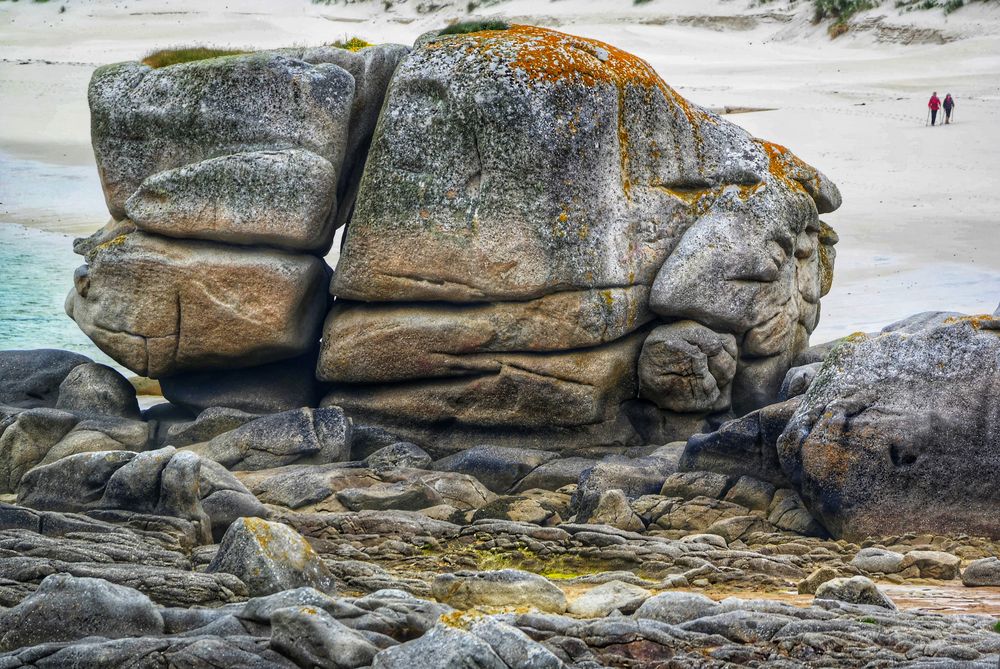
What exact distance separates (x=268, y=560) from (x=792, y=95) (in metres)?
54.2

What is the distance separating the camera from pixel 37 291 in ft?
134

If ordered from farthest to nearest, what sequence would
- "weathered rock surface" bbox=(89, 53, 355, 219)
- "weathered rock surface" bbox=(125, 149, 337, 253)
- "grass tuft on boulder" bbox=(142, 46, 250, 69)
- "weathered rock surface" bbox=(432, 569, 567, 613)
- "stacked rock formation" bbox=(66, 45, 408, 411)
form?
1. "grass tuft on boulder" bbox=(142, 46, 250, 69)
2. "weathered rock surface" bbox=(89, 53, 355, 219)
3. "stacked rock formation" bbox=(66, 45, 408, 411)
4. "weathered rock surface" bbox=(125, 149, 337, 253)
5. "weathered rock surface" bbox=(432, 569, 567, 613)

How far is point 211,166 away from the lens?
72.5 ft

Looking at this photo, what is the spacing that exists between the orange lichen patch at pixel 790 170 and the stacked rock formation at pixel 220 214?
6.41 meters

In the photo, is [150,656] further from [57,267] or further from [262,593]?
[57,267]

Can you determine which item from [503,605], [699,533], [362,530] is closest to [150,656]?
[503,605]

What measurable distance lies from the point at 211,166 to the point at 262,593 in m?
10.1

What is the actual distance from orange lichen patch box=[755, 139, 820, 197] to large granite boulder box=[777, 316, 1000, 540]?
5.97 m

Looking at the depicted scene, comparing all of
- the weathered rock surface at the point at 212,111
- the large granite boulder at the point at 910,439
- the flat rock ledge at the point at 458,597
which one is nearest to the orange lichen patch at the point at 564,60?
the weathered rock surface at the point at 212,111

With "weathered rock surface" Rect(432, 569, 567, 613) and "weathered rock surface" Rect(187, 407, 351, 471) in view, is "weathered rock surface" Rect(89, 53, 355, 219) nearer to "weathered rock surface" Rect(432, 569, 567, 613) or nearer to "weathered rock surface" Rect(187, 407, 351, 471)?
"weathered rock surface" Rect(187, 407, 351, 471)

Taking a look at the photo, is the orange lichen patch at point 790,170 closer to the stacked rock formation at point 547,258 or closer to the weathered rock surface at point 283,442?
the stacked rock formation at point 547,258

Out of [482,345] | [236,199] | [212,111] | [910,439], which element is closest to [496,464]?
[482,345]

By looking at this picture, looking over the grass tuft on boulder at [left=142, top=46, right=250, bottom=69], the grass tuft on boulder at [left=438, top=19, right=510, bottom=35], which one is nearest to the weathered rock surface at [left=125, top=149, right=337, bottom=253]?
the grass tuft on boulder at [left=142, top=46, right=250, bottom=69]

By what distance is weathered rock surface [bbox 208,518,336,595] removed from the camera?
1384cm
